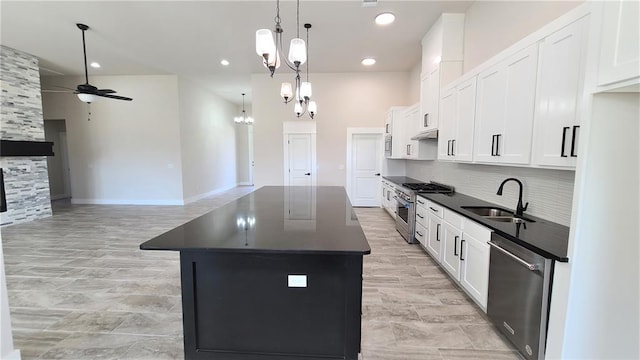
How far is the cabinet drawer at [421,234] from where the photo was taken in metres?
3.67

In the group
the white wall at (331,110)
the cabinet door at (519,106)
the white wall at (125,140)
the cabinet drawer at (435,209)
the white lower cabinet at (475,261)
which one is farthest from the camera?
the white wall at (125,140)

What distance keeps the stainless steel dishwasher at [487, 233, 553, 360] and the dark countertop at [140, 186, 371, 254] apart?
1.06 meters

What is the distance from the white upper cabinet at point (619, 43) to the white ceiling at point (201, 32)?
286cm

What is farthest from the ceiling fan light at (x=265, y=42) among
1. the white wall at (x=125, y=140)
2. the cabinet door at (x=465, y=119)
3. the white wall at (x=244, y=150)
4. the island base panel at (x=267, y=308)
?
the white wall at (x=244, y=150)

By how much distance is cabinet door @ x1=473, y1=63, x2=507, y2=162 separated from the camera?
2.53m

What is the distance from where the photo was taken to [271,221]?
215 cm

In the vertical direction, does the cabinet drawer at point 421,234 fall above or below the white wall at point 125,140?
below

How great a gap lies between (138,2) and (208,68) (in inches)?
115

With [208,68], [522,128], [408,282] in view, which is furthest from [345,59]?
[408,282]

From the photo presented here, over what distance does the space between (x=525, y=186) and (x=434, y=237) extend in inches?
44.7

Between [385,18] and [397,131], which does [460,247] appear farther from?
[397,131]

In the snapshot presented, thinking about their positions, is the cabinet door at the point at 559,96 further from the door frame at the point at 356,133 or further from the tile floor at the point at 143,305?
the door frame at the point at 356,133

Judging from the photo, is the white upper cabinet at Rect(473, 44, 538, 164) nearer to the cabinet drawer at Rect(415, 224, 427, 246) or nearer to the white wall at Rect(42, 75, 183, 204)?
the cabinet drawer at Rect(415, 224, 427, 246)

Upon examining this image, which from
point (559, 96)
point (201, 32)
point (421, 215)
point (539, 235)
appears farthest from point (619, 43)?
point (201, 32)
